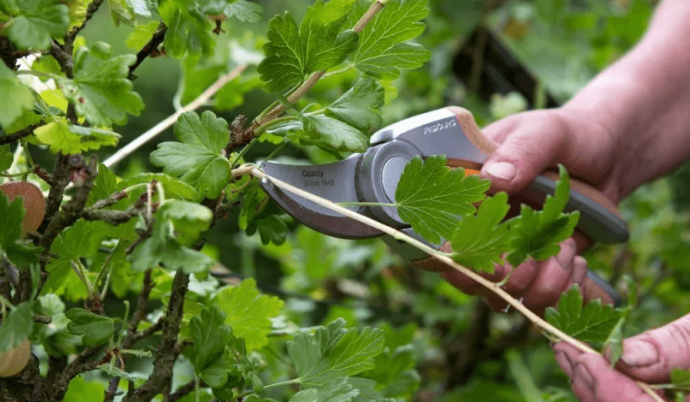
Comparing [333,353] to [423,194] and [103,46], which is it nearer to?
[423,194]

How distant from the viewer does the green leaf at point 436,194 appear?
0.45 meters

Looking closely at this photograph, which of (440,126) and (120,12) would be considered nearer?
(120,12)

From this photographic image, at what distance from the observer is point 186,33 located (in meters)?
0.37

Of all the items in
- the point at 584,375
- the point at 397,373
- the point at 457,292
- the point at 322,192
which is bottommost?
the point at 457,292

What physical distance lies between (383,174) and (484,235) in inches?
6.9

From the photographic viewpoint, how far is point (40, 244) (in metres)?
0.37

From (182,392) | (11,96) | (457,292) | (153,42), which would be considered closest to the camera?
(11,96)

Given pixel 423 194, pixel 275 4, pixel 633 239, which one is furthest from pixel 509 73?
pixel 275 4

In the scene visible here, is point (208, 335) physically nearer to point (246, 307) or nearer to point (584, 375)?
point (246, 307)

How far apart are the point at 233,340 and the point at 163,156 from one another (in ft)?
0.40

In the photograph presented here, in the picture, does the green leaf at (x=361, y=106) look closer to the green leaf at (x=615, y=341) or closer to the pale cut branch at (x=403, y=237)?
the pale cut branch at (x=403, y=237)

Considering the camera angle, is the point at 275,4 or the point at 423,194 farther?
the point at 275,4

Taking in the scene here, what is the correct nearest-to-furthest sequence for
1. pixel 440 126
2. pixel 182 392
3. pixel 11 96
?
pixel 11 96 < pixel 182 392 < pixel 440 126

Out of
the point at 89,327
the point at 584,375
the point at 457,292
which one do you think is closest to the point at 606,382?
the point at 584,375
